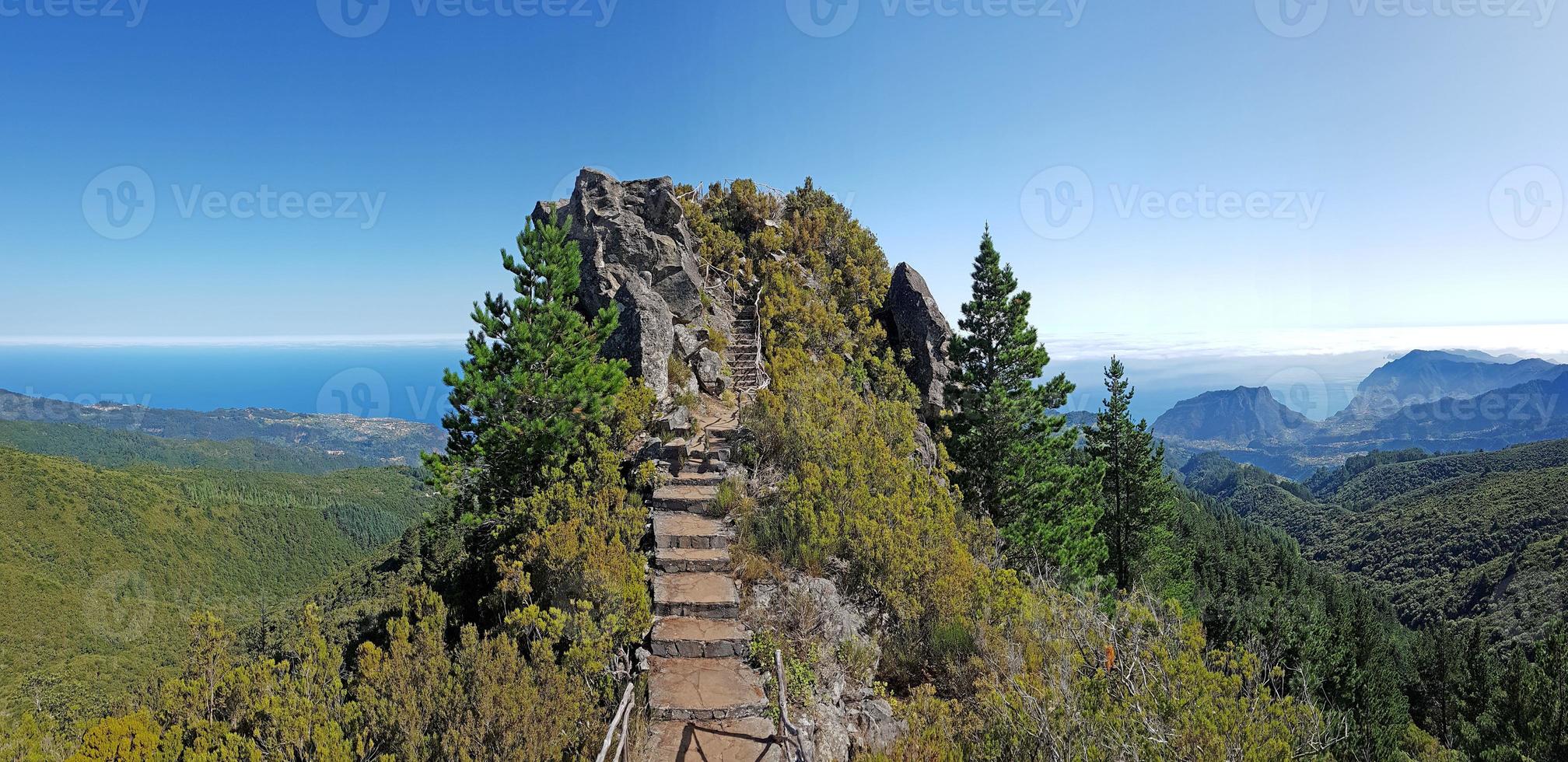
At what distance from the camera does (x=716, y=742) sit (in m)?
5.36

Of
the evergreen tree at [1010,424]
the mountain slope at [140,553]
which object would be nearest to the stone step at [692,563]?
the evergreen tree at [1010,424]

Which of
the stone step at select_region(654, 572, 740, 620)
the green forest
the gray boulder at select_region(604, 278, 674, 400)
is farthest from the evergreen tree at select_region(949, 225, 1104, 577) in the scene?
the stone step at select_region(654, 572, 740, 620)

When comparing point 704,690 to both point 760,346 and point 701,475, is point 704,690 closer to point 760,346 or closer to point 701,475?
point 701,475

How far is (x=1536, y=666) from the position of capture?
103 ft

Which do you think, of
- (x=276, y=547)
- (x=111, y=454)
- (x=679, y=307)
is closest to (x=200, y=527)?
(x=276, y=547)

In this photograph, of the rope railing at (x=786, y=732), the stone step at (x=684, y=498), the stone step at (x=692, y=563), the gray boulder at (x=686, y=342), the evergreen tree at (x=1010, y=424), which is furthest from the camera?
the evergreen tree at (x=1010, y=424)

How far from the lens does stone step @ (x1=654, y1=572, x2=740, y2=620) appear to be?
7.18 metres

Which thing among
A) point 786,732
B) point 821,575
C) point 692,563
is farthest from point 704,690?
point 821,575

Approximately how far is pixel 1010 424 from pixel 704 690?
1469 cm

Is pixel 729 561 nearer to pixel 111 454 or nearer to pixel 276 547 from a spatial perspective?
pixel 276 547

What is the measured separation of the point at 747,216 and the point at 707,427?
528 inches

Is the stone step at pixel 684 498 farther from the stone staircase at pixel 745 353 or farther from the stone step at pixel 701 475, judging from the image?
the stone staircase at pixel 745 353

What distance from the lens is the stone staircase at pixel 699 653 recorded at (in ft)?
17.6

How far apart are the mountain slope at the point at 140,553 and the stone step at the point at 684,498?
5783cm
